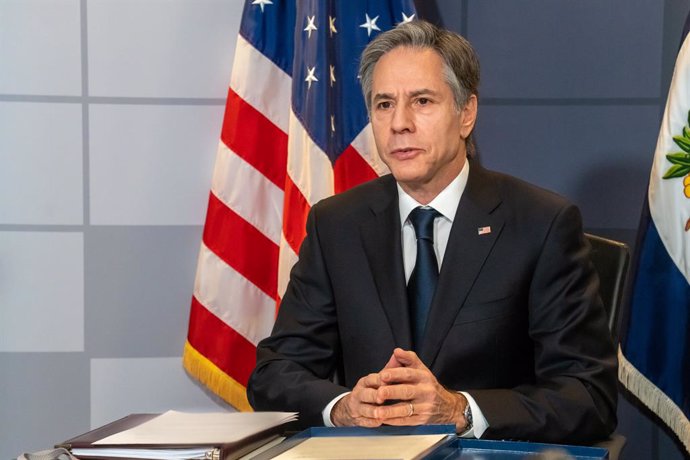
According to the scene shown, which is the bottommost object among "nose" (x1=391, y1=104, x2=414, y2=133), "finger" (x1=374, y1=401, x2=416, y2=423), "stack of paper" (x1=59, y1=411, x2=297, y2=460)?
"finger" (x1=374, y1=401, x2=416, y2=423)

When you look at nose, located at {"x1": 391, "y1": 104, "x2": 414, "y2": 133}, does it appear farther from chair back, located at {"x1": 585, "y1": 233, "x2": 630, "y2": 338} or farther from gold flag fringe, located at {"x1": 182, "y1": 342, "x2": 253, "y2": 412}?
gold flag fringe, located at {"x1": 182, "y1": 342, "x2": 253, "y2": 412}

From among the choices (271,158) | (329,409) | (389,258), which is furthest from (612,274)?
(271,158)

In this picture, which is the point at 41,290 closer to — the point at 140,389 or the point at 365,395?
the point at 140,389

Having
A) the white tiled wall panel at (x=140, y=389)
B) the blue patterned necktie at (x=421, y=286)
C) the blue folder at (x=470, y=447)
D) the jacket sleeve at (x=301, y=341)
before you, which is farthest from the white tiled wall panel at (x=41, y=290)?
the blue folder at (x=470, y=447)

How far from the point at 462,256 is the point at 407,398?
0.48 m

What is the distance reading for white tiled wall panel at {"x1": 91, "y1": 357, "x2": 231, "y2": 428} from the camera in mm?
3453

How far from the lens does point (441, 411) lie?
5.77 ft

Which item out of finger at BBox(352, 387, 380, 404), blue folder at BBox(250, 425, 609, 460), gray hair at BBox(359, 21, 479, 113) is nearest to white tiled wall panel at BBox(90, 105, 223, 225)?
gray hair at BBox(359, 21, 479, 113)

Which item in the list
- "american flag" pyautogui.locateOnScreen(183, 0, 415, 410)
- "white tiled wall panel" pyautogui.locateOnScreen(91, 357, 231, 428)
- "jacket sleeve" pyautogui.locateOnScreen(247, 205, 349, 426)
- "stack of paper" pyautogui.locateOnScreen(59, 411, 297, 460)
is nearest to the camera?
"stack of paper" pyautogui.locateOnScreen(59, 411, 297, 460)

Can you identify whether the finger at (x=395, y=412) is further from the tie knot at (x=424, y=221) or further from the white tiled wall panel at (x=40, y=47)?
the white tiled wall panel at (x=40, y=47)

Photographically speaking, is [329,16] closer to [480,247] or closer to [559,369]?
[480,247]

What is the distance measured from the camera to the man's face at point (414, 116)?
224 cm

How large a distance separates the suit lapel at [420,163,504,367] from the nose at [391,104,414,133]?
0.21 m

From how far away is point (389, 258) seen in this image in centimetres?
221
